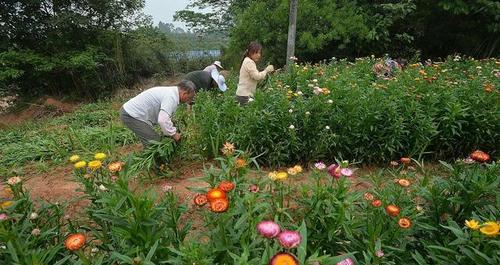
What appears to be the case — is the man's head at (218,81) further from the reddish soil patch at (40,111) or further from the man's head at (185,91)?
the reddish soil patch at (40,111)

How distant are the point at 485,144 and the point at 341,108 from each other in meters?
1.67

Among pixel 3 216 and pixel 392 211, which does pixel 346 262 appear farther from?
pixel 3 216

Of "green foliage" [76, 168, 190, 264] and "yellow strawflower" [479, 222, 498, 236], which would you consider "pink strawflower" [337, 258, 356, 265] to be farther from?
"green foliage" [76, 168, 190, 264]

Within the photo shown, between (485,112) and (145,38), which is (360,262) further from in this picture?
(145,38)

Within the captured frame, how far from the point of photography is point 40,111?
37.4ft

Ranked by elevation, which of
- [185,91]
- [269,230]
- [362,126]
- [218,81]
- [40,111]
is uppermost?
[185,91]

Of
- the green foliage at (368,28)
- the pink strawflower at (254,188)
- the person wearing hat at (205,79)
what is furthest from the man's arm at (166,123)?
the green foliage at (368,28)

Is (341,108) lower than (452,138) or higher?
higher

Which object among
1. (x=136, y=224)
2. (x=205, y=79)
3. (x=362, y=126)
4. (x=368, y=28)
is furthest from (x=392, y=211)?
(x=368, y=28)

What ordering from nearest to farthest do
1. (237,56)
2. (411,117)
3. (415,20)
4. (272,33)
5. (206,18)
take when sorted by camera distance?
(411,117), (272,33), (415,20), (237,56), (206,18)

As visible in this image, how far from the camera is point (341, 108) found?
4.21 m

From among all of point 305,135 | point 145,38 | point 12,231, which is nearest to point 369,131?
point 305,135

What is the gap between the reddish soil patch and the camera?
11.1 m

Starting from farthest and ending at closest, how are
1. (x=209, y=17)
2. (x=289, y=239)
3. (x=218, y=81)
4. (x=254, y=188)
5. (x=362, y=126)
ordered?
(x=209, y=17)
(x=218, y=81)
(x=362, y=126)
(x=254, y=188)
(x=289, y=239)
